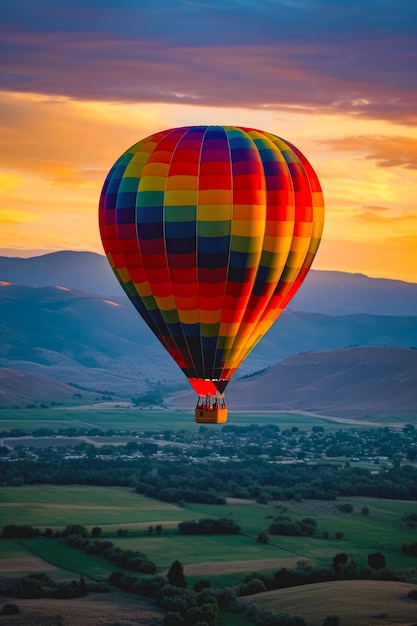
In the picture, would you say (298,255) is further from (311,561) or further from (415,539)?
(415,539)

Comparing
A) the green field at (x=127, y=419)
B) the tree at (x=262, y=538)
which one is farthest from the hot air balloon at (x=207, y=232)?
the green field at (x=127, y=419)

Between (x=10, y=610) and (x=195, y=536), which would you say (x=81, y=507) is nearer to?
(x=195, y=536)

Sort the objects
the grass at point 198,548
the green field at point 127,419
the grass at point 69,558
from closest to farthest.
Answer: the grass at point 69,558 < the grass at point 198,548 < the green field at point 127,419

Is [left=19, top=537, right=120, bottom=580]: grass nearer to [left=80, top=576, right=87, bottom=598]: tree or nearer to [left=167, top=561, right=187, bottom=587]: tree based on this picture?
[left=80, top=576, right=87, bottom=598]: tree

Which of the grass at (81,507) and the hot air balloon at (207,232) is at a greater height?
the hot air balloon at (207,232)

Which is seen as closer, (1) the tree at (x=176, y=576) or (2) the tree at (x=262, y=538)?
(1) the tree at (x=176, y=576)

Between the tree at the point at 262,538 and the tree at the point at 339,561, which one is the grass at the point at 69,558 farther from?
the tree at the point at 339,561

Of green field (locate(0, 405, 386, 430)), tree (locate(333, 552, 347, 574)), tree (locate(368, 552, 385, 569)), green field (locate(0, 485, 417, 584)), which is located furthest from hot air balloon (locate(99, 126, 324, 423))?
green field (locate(0, 405, 386, 430))
